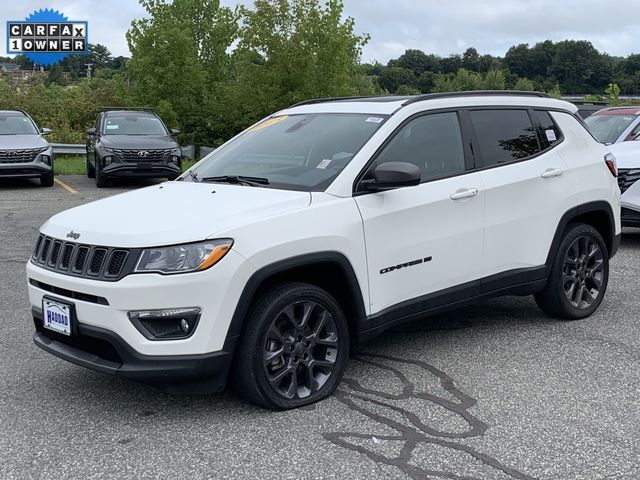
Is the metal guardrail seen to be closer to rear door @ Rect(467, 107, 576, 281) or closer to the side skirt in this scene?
rear door @ Rect(467, 107, 576, 281)

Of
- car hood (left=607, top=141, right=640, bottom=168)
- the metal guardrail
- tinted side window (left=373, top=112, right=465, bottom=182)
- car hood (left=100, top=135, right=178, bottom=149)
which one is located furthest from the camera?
the metal guardrail

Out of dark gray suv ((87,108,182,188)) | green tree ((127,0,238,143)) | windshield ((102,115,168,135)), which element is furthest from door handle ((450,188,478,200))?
green tree ((127,0,238,143))

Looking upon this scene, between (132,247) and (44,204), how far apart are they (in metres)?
11.2

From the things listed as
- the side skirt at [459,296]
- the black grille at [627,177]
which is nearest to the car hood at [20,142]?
the black grille at [627,177]

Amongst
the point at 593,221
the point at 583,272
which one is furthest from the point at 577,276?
the point at 593,221

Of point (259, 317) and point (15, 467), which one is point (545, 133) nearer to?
point (259, 317)

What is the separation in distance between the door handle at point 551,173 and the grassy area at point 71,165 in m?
17.0

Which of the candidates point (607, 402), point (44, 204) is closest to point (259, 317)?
point (607, 402)

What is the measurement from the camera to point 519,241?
5.48m

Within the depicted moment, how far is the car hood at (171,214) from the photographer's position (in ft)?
12.8

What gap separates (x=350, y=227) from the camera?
4398 millimetres

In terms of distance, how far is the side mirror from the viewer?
4445 mm

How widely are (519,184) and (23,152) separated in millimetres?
13428

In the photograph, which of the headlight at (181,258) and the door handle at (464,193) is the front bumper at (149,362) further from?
the door handle at (464,193)
